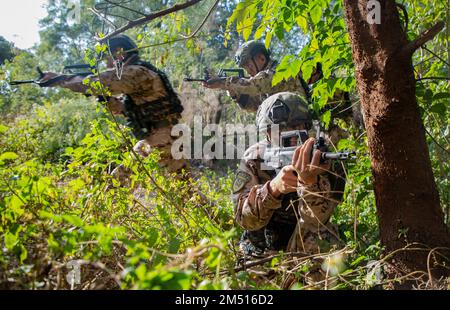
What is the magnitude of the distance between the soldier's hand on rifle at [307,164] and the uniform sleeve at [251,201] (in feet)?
0.86

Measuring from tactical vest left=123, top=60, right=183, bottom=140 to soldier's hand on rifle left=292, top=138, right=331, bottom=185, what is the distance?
305 centimetres

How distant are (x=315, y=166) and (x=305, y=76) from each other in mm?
485

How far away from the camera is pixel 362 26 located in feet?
4.70

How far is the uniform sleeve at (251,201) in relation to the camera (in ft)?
6.78

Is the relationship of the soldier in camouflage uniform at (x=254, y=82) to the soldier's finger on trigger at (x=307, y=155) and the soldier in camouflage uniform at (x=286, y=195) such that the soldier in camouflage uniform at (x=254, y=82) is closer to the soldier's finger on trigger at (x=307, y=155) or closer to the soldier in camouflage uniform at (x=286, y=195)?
the soldier in camouflage uniform at (x=286, y=195)

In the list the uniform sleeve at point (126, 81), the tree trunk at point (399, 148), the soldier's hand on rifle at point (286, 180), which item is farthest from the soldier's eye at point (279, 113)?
the uniform sleeve at point (126, 81)

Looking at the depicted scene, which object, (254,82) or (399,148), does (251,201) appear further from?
(254,82)

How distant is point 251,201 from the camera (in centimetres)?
214

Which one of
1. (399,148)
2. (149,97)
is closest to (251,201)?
(399,148)

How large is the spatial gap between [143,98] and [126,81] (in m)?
0.33

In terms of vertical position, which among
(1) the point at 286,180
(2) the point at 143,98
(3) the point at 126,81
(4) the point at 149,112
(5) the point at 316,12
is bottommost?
(1) the point at 286,180

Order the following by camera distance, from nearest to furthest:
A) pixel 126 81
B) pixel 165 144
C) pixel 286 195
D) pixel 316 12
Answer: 1. pixel 316 12
2. pixel 286 195
3. pixel 126 81
4. pixel 165 144
